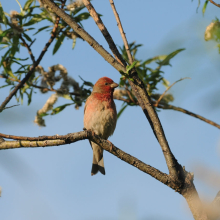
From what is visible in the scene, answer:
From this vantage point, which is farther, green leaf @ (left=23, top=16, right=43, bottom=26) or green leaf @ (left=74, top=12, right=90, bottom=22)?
green leaf @ (left=74, top=12, right=90, bottom=22)

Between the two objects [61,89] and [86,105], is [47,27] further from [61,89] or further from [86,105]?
[86,105]

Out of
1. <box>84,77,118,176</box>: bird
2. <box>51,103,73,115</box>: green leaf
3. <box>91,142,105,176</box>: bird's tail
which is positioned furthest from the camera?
<box>91,142,105,176</box>: bird's tail

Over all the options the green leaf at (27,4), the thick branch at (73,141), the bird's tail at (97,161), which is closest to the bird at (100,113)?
the bird's tail at (97,161)

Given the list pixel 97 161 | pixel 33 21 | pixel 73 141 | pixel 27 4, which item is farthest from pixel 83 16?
pixel 73 141

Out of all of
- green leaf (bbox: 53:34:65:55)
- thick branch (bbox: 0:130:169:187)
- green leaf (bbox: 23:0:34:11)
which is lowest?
thick branch (bbox: 0:130:169:187)

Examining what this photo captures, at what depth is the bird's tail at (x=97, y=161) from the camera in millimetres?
8172

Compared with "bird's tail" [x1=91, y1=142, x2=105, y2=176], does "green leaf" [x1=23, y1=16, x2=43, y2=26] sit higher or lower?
higher

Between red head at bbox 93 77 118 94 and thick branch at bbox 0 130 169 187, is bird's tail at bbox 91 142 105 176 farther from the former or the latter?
thick branch at bbox 0 130 169 187

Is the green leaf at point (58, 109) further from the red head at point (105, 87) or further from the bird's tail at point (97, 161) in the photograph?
the bird's tail at point (97, 161)

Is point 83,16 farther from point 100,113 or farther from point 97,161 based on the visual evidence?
point 97,161

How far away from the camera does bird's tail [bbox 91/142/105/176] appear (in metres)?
8.17

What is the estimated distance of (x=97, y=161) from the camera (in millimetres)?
8328

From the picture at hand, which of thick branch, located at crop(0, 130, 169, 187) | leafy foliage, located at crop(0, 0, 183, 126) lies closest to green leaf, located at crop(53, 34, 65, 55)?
leafy foliage, located at crop(0, 0, 183, 126)

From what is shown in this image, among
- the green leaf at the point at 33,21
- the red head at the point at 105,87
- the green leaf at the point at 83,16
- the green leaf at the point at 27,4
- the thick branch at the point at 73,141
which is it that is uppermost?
the green leaf at the point at 27,4
